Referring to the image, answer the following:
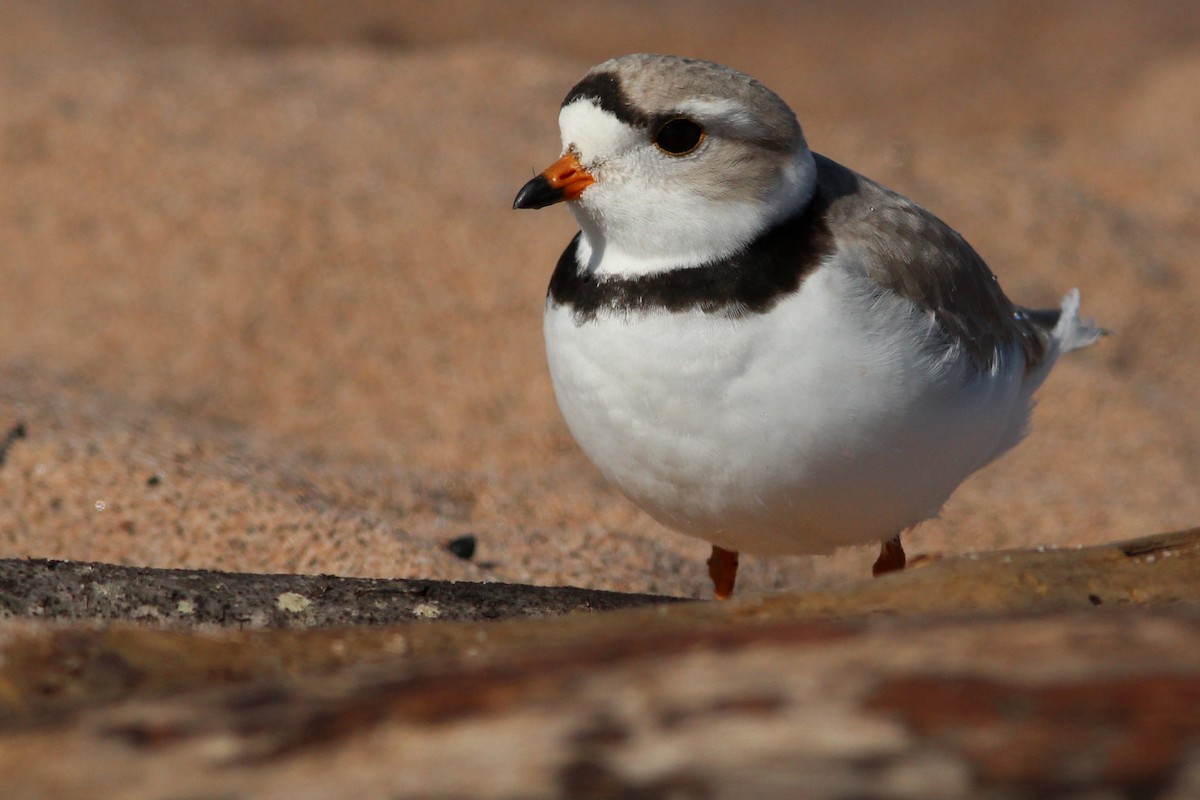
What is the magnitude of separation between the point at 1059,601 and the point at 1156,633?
1.93 ft

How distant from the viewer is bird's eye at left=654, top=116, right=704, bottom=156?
285 cm

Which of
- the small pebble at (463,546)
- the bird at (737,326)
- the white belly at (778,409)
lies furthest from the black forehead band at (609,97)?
the small pebble at (463,546)

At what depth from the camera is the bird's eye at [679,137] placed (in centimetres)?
285

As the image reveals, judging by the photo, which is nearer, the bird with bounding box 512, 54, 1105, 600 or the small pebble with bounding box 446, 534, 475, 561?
the bird with bounding box 512, 54, 1105, 600

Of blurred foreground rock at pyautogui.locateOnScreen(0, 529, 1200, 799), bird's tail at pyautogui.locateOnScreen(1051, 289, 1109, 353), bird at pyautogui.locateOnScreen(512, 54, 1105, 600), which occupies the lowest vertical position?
blurred foreground rock at pyautogui.locateOnScreen(0, 529, 1200, 799)

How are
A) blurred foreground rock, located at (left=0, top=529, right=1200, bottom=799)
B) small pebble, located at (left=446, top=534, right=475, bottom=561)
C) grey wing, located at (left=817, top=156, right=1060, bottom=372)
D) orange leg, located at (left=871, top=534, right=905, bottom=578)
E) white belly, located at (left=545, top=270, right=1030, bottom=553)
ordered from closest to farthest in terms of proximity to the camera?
1. blurred foreground rock, located at (left=0, top=529, right=1200, bottom=799)
2. white belly, located at (left=545, top=270, right=1030, bottom=553)
3. grey wing, located at (left=817, top=156, right=1060, bottom=372)
4. orange leg, located at (left=871, top=534, right=905, bottom=578)
5. small pebble, located at (left=446, top=534, right=475, bottom=561)

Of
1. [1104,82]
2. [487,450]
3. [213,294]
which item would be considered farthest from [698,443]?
[1104,82]

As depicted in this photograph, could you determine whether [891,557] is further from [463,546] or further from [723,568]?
[463,546]

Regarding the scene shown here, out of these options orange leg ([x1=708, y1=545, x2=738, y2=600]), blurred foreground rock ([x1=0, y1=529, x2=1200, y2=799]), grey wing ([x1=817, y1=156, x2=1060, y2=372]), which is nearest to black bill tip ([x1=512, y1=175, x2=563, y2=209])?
grey wing ([x1=817, y1=156, x2=1060, y2=372])

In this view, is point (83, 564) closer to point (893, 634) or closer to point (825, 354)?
point (825, 354)

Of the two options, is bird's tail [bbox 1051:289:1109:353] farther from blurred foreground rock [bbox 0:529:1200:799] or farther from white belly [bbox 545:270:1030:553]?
blurred foreground rock [bbox 0:529:1200:799]

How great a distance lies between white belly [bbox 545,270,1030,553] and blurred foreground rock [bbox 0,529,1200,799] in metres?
1.07

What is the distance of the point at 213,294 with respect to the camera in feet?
21.5

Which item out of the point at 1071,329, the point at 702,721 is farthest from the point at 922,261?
the point at 702,721
